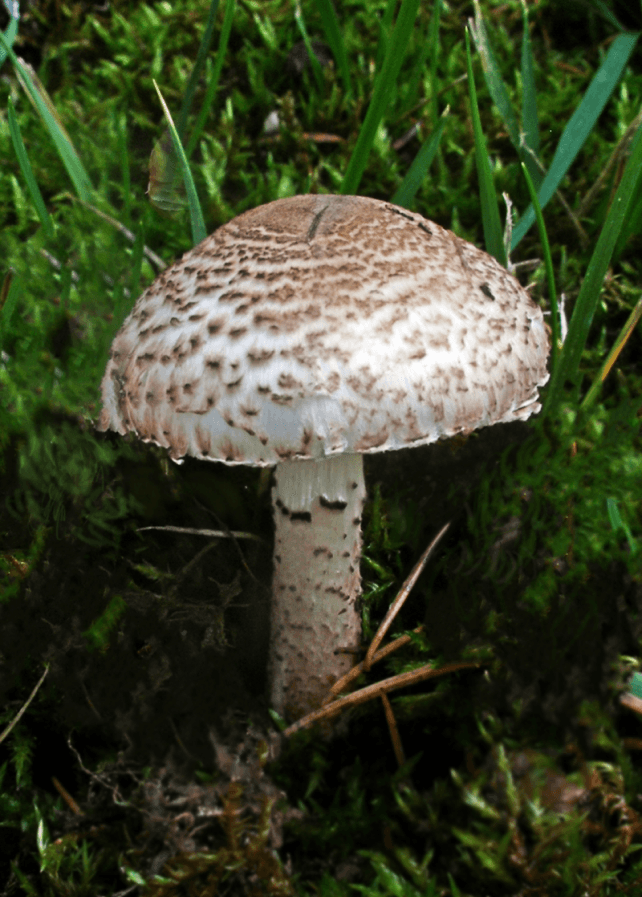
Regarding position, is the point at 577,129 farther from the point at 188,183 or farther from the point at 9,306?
the point at 9,306

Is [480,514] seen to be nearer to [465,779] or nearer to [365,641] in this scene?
[365,641]

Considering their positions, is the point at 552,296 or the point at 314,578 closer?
the point at 314,578

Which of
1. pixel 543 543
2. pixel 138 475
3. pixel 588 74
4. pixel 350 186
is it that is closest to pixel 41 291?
pixel 138 475

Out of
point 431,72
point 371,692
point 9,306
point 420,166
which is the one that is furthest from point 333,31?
point 371,692

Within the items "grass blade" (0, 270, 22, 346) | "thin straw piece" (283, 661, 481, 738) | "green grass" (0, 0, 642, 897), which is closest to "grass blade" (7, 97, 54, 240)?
"green grass" (0, 0, 642, 897)

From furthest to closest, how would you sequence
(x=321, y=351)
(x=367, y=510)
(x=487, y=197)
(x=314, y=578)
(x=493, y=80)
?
(x=367, y=510) → (x=493, y=80) → (x=487, y=197) → (x=314, y=578) → (x=321, y=351)

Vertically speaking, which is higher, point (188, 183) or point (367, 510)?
point (188, 183)

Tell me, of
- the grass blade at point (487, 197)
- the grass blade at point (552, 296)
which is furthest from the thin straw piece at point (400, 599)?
the grass blade at point (487, 197)
